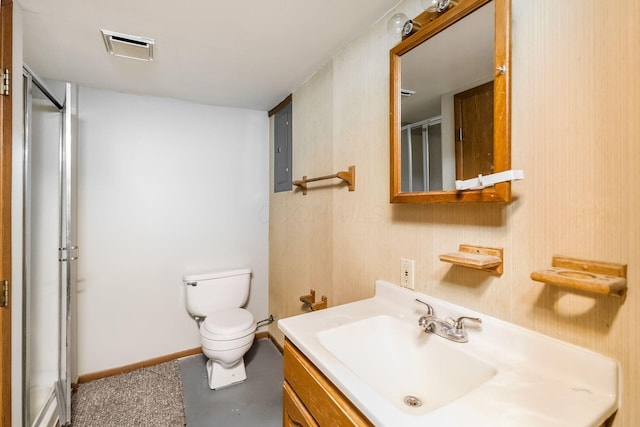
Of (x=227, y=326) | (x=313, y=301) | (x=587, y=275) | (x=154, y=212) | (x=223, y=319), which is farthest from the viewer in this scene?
(x=154, y=212)

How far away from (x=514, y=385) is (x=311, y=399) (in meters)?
0.56

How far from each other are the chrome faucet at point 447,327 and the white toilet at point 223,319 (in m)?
1.45

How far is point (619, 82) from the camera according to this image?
0.64m

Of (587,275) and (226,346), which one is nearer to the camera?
(587,275)

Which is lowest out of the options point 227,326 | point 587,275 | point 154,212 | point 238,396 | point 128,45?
point 238,396

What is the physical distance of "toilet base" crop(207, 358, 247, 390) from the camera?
6.60 feet

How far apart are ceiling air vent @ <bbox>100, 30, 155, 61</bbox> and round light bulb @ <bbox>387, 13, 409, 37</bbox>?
1205 millimetres

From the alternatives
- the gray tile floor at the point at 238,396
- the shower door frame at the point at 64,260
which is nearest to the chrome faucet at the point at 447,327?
the gray tile floor at the point at 238,396

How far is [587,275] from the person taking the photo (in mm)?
668

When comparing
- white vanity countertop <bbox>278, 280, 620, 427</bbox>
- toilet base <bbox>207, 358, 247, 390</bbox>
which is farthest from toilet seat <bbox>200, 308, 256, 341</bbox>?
white vanity countertop <bbox>278, 280, 620, 427</bbox>

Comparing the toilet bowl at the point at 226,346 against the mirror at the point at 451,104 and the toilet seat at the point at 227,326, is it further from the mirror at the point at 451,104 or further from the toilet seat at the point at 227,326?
the mirror at the point at 451,104

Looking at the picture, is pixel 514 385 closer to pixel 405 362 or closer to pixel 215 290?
pixel 405 362

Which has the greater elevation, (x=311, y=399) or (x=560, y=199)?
(x=560, y=199)

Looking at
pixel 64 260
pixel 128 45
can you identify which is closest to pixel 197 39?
pixel 128 45
